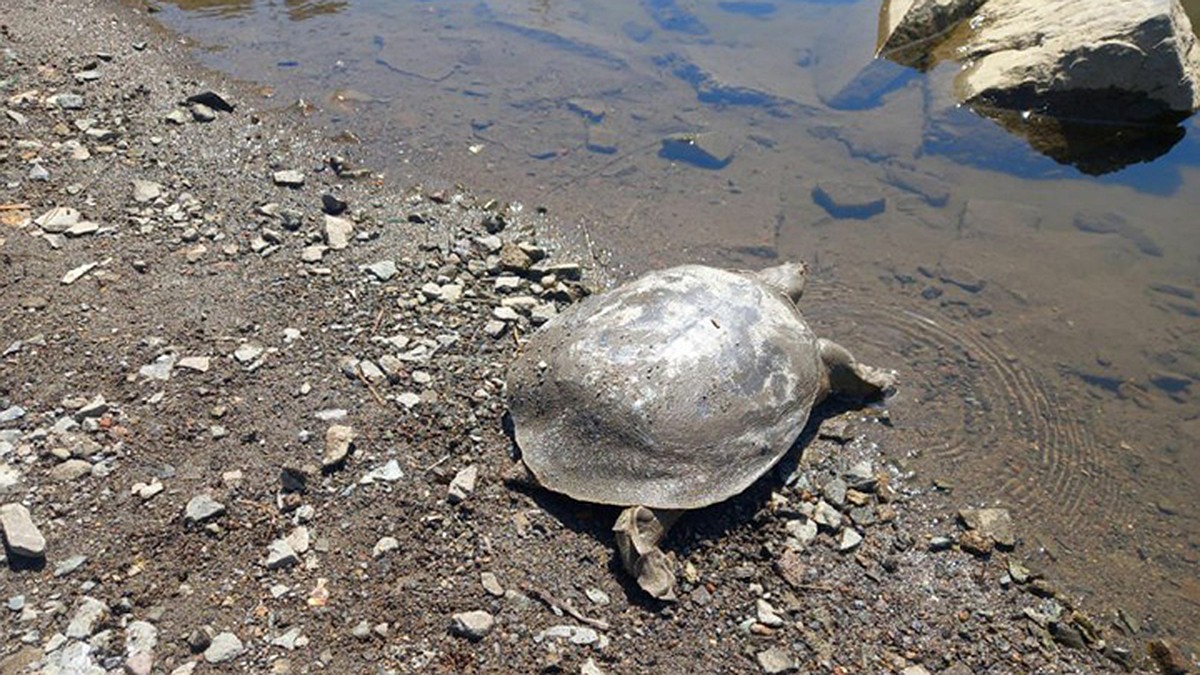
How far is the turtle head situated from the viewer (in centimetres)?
482

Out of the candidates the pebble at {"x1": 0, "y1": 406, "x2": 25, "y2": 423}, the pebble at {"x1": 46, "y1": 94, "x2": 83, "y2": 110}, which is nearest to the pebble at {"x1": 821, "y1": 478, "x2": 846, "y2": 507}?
the pebble at {"x1": 0, "y1": 406, "x2": 25, "y2": 423}

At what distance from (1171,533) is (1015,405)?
964 mm

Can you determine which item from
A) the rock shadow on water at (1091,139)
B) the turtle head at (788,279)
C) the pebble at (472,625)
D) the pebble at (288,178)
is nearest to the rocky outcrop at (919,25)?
the rock shadow on water at (1091,139)

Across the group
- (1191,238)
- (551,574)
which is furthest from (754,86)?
(551,574)

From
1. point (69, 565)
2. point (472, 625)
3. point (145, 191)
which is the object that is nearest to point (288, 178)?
point (145, 191)

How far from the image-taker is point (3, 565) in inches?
120

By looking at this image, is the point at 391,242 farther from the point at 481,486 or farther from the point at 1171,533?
the point at 1171,533

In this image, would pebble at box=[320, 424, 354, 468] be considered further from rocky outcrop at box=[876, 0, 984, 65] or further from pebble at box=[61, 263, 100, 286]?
rocky outcrop at box=[876, 0, 984, 65]

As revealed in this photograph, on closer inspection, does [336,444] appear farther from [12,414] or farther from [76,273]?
[76,273]

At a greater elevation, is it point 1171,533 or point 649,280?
point 649,280

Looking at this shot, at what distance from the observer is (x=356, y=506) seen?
348cm

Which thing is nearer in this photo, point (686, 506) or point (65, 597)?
point (65, 597)

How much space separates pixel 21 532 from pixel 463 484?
5.46 ft

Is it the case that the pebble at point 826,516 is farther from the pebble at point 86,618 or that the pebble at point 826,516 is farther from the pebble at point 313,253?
the pebble at point 313,253
